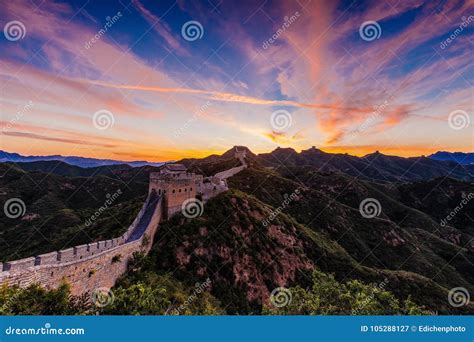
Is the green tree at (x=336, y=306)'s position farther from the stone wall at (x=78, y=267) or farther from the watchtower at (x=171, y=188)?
the watchtower at (x=171, y=188)

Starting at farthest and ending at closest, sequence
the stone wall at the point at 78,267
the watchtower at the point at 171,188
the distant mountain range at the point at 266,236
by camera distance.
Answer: the watchtower at the point at 171,188
the distant mountain range at the point at 266,236
the stone wall at the point at 78,267

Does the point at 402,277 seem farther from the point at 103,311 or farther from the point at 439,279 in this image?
the point at 103,311

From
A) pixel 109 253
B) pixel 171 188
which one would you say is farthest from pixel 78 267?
pixel 171 188

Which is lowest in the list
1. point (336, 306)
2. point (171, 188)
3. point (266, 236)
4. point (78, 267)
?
point (336, 306)

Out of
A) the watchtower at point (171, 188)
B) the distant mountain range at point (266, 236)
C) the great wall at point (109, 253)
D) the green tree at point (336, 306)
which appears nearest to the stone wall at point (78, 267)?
the great wall at point (109, 253)

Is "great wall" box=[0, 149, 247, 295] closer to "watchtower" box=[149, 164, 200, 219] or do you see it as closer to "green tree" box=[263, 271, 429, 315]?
"watchtower" box=[149, 164, 200, 219]

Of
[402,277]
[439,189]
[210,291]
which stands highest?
[439,189]

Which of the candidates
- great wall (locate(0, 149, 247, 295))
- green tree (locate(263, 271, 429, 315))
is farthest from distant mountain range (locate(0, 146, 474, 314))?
great wall (locate(0, 149, 247, 295))

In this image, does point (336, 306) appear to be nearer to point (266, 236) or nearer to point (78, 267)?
point (78, 267)

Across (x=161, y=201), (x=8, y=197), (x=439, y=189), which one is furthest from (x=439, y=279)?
(x=8, y=197)
